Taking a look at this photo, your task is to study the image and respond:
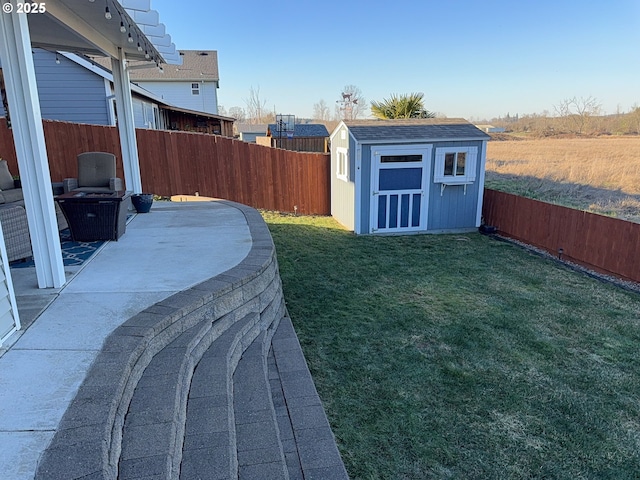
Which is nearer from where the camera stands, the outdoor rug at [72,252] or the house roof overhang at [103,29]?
the outdoor rug at [72,252]

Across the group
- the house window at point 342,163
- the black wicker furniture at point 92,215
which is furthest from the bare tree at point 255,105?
the black wicker furniture at point 92,215

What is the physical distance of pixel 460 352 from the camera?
3529 mm

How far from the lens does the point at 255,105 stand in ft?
156

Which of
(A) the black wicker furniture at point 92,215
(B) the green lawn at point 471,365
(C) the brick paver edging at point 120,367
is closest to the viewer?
(C) the brick paver edging at point 120,367

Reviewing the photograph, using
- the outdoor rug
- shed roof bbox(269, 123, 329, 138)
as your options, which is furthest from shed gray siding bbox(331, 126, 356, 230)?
shed roof bbox(269, 123, 329, 138)

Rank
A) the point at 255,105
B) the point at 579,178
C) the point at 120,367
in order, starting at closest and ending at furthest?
the point at 120,367, the point at 579,178, the point at 255,105

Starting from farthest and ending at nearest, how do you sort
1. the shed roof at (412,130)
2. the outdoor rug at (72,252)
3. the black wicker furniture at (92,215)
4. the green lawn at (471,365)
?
the shed roof at (412,130)
the black wicker furniture at (92,215)
the outdoor rug at (72,252)
the green lawn at (471,365)

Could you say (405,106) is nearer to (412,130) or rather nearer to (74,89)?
(412,130)

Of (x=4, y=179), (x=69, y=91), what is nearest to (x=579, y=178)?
(x=4, y=179)

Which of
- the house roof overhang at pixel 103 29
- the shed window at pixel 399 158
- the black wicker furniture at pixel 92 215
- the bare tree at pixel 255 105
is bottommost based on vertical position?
the black wicker furniture at pixel 92 215

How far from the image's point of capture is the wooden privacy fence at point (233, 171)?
31.0 ft

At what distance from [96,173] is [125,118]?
→ 96 centimetres

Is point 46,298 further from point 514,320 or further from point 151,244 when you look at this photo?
point 514,320

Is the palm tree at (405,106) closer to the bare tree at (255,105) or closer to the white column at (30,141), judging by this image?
the white column at (30,141)
